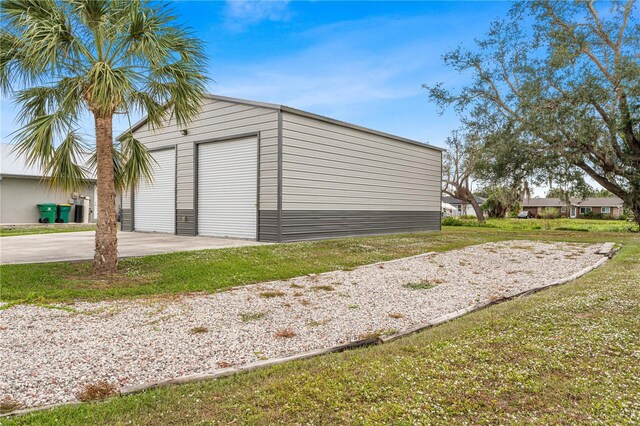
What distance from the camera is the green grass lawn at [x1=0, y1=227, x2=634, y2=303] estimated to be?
19.7 feet

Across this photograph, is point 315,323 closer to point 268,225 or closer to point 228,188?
point 268,225

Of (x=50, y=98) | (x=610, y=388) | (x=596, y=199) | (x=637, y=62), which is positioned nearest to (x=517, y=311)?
(x=610, y=388)

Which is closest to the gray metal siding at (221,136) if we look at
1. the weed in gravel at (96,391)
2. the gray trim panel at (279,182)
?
the gray trim panel at (279,182)

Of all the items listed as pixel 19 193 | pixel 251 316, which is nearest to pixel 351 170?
pixel 251 316

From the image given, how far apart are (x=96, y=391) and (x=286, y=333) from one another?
1.92 m

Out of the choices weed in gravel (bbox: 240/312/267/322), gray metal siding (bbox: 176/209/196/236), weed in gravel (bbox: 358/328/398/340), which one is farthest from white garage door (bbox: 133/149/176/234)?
weed in gravel (bbox: 358/328/398/340)

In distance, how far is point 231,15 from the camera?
40.0 ft

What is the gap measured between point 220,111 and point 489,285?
10.7m

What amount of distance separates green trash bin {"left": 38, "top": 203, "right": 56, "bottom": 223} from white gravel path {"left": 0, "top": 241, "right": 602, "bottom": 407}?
19637 millimetres

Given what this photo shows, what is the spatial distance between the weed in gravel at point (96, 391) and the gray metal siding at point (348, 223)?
9.23 metres

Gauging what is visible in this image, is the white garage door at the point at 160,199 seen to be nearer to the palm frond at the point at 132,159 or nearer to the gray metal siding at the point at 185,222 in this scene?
the gray metal siding at the point at 185,222

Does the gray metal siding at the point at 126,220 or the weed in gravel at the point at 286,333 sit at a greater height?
the gray metal siding at the point at 126,220

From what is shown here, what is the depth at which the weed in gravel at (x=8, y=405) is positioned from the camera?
2609 millimetres

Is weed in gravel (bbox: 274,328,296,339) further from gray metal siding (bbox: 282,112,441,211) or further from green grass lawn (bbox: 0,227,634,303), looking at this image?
gray metal siding (bbox: 282,112,441,211)
